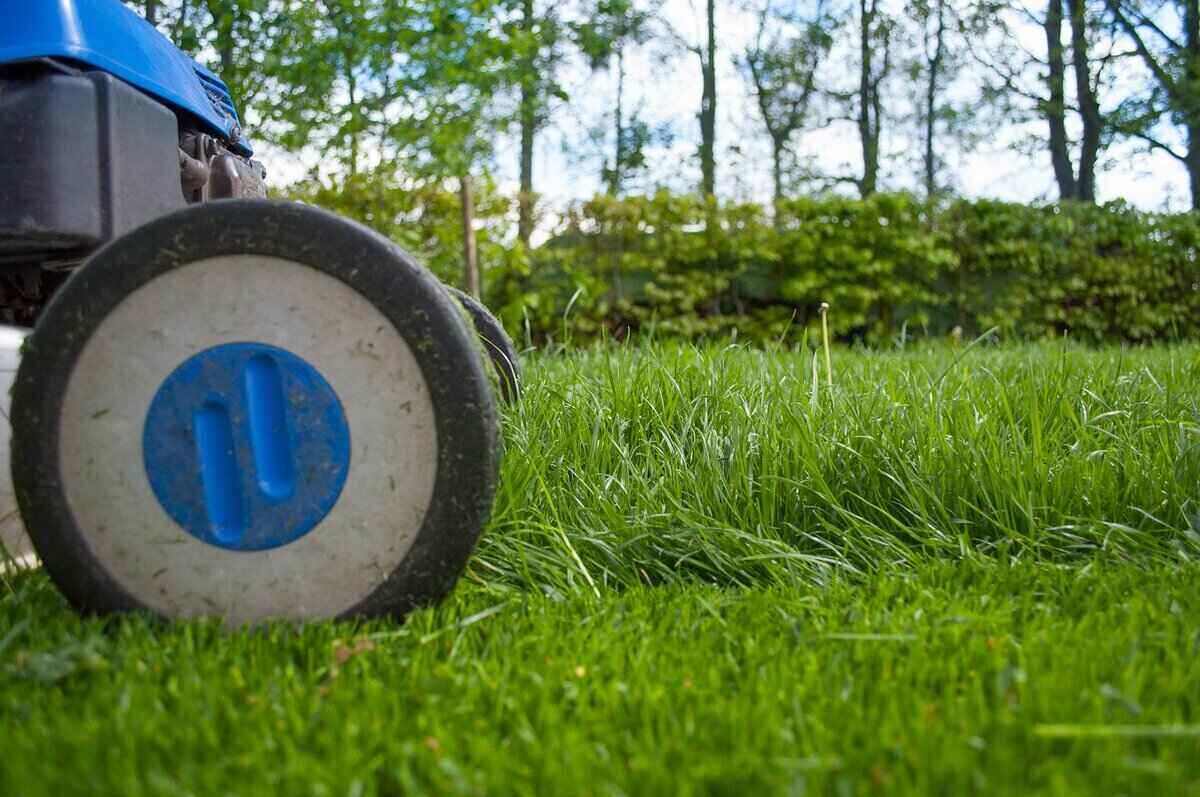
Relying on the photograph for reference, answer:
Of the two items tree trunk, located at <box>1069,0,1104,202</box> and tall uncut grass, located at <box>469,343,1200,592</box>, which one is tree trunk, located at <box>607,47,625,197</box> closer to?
tree trunk, located at <box>1069,0,1104,202</box>

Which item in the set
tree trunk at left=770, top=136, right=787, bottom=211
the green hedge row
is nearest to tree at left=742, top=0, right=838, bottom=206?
tree trunk at left=770, top=136, right=787, bottom=211

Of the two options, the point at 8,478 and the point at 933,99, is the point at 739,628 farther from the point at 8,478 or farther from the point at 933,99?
the point at 933,99

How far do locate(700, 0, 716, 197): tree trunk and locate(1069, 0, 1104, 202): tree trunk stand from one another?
5.88 m

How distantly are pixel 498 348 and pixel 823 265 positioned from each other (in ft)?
16.3

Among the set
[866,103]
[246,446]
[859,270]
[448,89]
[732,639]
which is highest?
[866,103]

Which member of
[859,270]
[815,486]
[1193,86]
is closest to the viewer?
[815,486]

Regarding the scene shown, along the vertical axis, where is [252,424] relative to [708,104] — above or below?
below

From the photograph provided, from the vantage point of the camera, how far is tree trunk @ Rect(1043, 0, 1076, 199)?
41.8 feet

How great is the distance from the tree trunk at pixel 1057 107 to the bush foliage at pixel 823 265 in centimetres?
560

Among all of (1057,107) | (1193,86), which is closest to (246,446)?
(1193,86)

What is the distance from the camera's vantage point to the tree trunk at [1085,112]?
12.5 m

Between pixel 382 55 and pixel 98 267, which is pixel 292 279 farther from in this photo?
pixel 382 55

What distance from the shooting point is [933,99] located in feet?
54.6

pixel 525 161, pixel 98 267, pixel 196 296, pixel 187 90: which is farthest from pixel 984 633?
pixel 525 161
